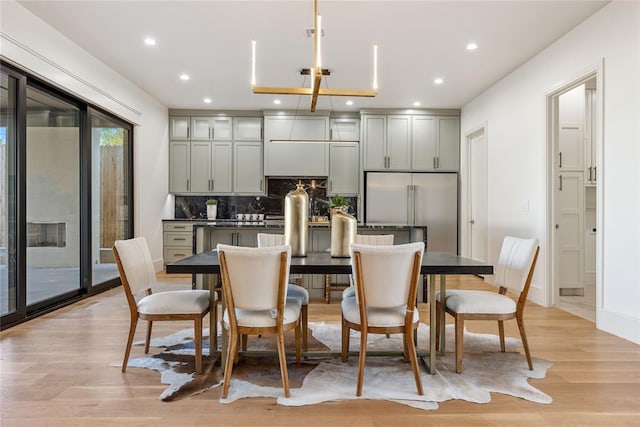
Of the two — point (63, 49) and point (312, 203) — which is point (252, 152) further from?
point (63, 49)

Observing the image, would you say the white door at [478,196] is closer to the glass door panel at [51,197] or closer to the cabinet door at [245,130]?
the cabinet door at [245,130]

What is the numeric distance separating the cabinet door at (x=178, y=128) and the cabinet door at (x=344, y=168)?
253 centimetres

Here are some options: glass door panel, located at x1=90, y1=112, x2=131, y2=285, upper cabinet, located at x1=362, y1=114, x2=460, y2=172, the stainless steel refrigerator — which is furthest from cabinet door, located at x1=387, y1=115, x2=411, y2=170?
glass door panel, located at x1=90, y1=112, x2=131, y2=285

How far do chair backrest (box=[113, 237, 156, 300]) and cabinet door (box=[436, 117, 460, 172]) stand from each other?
524 cm

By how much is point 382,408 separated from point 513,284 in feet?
4.15

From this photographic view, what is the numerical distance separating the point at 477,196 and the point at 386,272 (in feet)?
15.1

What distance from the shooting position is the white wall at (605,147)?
9.99ft

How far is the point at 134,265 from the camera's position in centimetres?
252

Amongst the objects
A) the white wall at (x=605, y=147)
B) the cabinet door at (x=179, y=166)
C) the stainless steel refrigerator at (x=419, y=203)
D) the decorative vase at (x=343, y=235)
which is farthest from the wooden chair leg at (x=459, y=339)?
the cabinet door at (x=179, y=166)

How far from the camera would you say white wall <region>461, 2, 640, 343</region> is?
9.99 ft

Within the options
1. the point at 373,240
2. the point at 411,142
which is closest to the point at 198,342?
the point at 373,240

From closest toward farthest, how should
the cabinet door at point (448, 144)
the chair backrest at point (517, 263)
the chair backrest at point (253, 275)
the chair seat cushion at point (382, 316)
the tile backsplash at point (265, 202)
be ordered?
the chair backrest at point (253, 275)
the chair seat cushion at point (382, 316)
the chair backrest at point (517, 263)
the cabinet door at point (448, 144)
the tile backsplash at point (265, 202)

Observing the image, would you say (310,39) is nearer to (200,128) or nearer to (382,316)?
(382,316)

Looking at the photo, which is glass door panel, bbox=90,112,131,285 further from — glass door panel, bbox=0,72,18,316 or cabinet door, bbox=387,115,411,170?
cabinet door, bbox=387,115,411,170
